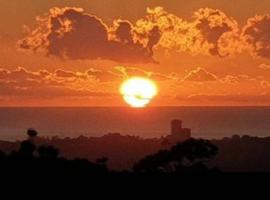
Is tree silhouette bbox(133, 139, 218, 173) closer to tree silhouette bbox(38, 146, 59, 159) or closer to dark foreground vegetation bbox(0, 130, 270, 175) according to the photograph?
dark foreground vegetation bbox(0, 130, 270, 175)

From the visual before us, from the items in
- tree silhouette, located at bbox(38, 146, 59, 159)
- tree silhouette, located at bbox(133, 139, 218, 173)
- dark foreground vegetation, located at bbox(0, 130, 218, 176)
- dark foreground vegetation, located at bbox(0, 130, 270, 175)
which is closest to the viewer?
dark foreground vegetation, located at bbox(0, 130, 218, 176)

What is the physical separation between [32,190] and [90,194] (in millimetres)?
2040

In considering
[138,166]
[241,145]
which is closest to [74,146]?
[241,145]

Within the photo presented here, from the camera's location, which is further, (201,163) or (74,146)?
(74,146)

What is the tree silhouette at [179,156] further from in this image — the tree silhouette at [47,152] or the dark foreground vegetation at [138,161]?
the tree silhouette at [47,152]

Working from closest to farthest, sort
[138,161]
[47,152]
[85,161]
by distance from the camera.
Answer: [85,161]
[47,152]
[138,161]

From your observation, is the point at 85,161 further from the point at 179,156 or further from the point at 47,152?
the point at 179,156

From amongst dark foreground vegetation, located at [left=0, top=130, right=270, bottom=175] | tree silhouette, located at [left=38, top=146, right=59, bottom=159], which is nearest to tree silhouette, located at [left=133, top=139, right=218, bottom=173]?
dark foreground vegetation, located at [left=0, top=130, right=270, bottom=175]

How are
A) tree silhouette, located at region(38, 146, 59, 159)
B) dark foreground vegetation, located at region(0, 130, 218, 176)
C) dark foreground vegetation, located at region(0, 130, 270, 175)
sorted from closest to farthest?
dark foreground vegetation, located at region(0, 130, 218, 176), dark foreground vegetation, located at region(0, 130, 270, 175), tree silhouette, located at region(38, 146, 59, 159)

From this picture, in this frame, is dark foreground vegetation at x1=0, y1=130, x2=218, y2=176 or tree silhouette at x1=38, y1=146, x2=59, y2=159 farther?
tree silhouette at x1=38, y1=146, x2=59, y2=159

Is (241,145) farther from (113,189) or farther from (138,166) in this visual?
(113,189)

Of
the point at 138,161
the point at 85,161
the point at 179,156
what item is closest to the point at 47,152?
the point at 85,161

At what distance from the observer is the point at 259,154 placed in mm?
89438

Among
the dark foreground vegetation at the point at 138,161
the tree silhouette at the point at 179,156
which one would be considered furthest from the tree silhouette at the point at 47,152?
the tree silhouette at the point at 179,156
